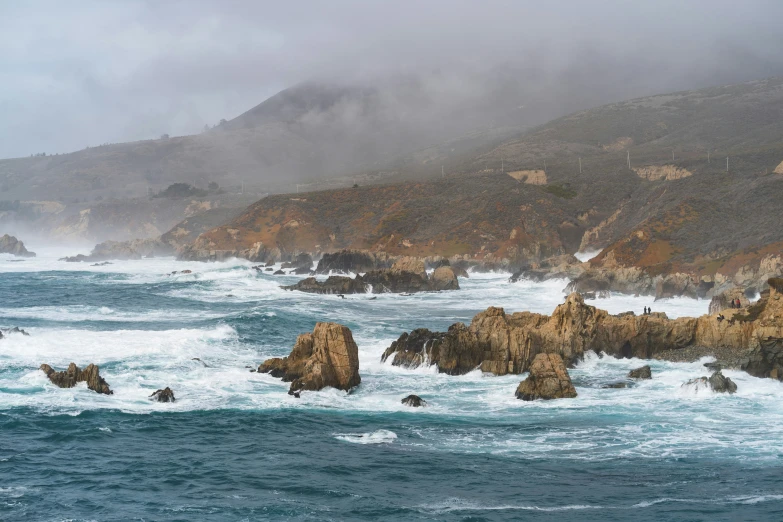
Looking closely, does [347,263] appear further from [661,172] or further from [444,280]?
[661,172]

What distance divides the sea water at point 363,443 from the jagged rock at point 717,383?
357 mm

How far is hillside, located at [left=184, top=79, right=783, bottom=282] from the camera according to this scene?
85438mm

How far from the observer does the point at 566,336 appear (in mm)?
38406

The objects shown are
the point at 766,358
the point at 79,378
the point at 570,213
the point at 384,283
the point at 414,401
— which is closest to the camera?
the point at 414,401

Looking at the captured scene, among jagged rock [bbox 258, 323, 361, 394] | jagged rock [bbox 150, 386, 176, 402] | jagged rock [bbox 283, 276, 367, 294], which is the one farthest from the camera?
jagged rock [bbox 283, 276, 367, 294]

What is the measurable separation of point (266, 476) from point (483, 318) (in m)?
18.2

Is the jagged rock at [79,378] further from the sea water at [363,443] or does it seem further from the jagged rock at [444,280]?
the jagged rock at [444,280]

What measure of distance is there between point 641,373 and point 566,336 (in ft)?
15.2

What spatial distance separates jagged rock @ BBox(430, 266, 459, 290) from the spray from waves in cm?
5259

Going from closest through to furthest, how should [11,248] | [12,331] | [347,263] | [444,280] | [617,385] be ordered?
[617,385] → [12,331] → [444,280] → [347,263] → [11,248]

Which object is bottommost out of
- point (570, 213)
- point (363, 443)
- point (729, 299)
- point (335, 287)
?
point (363, 443)

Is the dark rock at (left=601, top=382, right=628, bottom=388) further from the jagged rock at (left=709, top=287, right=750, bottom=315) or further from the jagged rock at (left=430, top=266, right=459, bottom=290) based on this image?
the jagged rock at (left=430, top=266, right=459, bottom=290)

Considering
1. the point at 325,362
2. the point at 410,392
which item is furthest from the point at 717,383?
the point at 325,362

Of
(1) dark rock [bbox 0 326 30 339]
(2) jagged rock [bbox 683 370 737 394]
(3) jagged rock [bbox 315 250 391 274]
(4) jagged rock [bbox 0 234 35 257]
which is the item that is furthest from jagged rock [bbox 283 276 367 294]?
(4) jagged rock [bbox 0 234 35 257]
